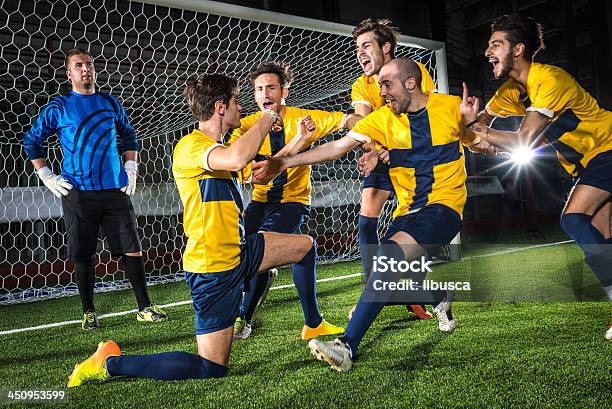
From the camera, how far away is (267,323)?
10.8ft

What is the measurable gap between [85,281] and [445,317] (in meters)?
2.38

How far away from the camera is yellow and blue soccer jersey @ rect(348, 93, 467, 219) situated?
257cm

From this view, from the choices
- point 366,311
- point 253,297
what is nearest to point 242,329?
point 253,297

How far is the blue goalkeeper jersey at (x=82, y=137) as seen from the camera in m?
3.54

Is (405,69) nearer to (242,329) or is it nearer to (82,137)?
(242,329)

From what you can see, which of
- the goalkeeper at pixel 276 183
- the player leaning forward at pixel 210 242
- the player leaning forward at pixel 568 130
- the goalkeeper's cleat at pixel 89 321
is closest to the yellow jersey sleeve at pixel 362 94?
the goalkeeper at pixel 276 183

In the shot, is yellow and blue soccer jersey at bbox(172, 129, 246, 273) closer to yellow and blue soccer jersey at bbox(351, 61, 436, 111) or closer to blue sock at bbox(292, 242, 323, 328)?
blue sock at bbox(292, 242, 323, 328)

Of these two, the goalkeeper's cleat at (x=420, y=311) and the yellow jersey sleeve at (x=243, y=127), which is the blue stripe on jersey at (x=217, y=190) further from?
the goalkeeper's cleat at (x=420, y=311)

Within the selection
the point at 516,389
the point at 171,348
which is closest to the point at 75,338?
the point at 171,348

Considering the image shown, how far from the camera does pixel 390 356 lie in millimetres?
2346

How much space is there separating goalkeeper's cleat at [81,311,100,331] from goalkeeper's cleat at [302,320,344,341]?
1566 mm

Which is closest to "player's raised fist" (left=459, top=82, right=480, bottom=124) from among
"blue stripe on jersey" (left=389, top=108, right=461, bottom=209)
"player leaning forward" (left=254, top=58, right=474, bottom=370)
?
"player leaning forward" (left=254, top=58, right=474, bottom=370)

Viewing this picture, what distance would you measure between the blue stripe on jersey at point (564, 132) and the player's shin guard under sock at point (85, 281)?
303 cm

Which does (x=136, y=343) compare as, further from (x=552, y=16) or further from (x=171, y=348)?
(x=552, y=16)
